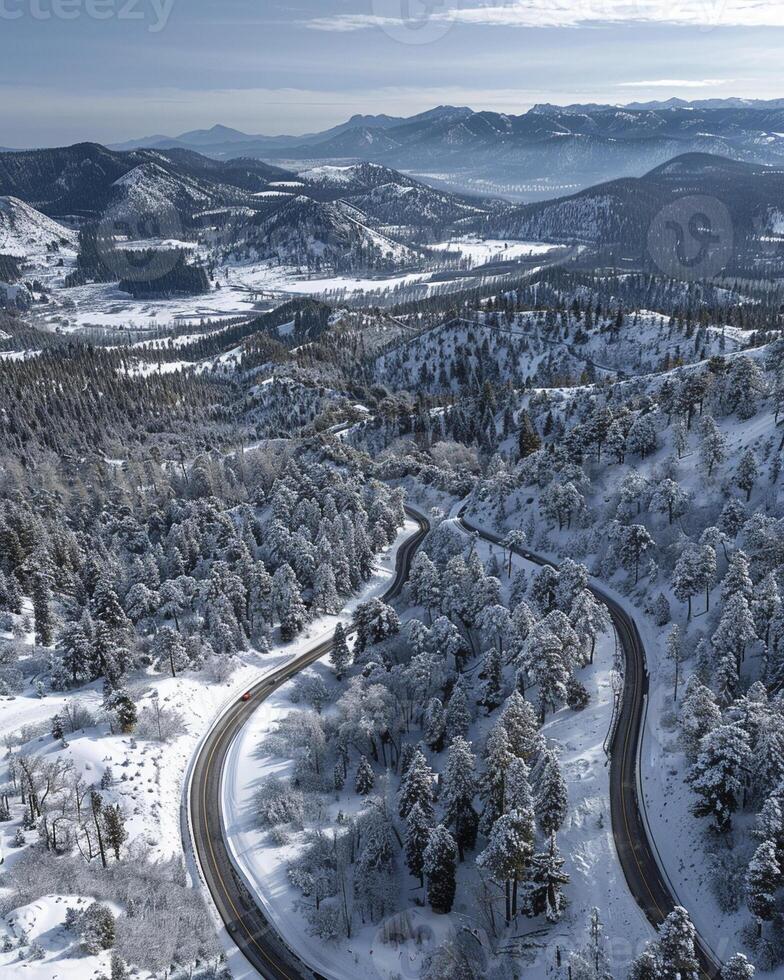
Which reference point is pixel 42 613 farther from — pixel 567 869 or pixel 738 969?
pixel 738 969

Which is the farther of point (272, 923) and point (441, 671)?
point (441, 671)

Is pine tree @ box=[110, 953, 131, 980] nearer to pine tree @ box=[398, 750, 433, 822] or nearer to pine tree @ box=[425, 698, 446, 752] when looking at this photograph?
pine tree @ box=[398, 750, 433, 822]

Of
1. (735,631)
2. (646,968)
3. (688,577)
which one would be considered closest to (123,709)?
(646,968)

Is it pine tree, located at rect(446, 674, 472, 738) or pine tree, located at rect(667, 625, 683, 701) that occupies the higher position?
pine tree, located at rect(667, 625, 683, 701)

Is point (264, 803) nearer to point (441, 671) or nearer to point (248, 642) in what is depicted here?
point (441, 671)

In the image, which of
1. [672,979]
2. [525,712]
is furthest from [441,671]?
[672,979]

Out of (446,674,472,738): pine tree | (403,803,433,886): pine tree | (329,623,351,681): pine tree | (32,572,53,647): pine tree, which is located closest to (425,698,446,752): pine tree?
(446,674,472,738): pine tree
